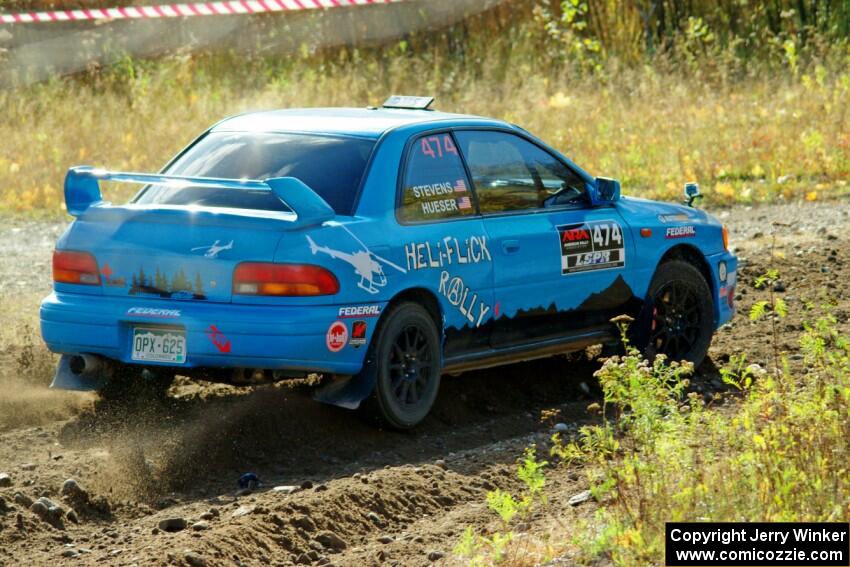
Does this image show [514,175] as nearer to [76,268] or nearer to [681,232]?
[681,232]

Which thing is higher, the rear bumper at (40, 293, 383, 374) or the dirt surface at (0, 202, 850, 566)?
the rear bumper at (40, 293, 383, 374)

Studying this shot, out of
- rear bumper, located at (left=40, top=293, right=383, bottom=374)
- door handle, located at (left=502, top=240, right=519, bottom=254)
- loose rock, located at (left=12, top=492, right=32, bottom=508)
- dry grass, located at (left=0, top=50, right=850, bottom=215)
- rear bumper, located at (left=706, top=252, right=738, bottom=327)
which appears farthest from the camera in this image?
dry grass, located at (left=0, top=50, right=850, bottom=215)

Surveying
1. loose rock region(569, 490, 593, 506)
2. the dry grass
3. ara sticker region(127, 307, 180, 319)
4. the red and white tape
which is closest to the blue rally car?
ara sticker region(127, 307, 180, 319)

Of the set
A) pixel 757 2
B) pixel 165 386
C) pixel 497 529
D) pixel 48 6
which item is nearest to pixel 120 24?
pixel 48 6

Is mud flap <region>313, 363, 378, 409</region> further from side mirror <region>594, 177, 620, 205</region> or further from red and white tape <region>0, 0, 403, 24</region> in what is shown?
red and white tape <region>0, 0, 403, 24</region>

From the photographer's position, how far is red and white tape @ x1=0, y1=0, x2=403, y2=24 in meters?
22.0

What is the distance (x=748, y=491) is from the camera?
A: 569cm

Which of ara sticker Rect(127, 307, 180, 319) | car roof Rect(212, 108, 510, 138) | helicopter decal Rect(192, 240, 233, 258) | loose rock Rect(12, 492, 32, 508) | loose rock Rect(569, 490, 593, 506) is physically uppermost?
car roof Rect(212, 108, 510, 138)

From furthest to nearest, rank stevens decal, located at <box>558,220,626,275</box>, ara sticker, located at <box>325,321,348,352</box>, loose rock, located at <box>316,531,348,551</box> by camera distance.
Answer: stevens decal, located at <box>558,220,626,275</box>
ara sticker, located at <box>325,321,348,352</box>
loose rock, located at <box>316,531,348,551</box>

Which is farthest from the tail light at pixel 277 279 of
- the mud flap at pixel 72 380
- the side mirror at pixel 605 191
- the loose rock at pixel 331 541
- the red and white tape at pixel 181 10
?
the red and white tape at pixel 181 10

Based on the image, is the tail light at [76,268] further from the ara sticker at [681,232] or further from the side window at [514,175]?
the ara sticker at [681,232]

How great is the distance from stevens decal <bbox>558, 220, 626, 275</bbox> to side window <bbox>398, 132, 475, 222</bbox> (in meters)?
0.67

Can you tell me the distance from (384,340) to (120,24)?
1588cm

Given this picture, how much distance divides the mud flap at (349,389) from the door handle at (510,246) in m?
1.13
